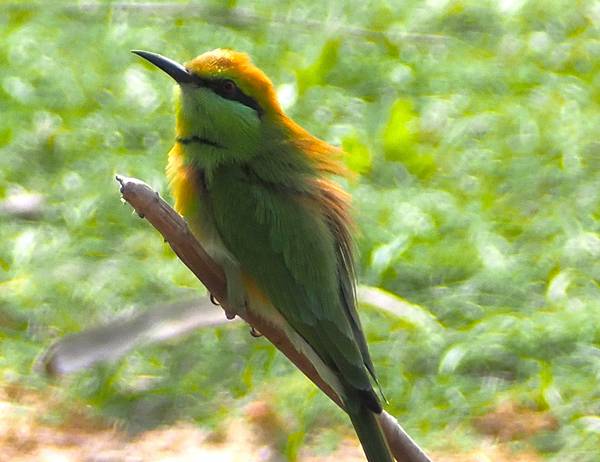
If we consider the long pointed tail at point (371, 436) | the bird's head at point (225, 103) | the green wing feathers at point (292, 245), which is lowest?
the long pointed tail at point (371, 436)

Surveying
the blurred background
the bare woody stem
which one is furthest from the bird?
the blurred background

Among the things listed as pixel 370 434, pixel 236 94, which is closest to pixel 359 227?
pixel 236 94

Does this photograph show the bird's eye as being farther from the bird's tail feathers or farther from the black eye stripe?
the bird's tail feathers

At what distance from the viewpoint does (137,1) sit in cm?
636

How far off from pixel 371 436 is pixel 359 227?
1.56m

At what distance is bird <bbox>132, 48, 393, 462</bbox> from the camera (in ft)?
10.6

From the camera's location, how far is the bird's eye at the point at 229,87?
3.45 metres

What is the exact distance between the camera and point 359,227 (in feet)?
14.2

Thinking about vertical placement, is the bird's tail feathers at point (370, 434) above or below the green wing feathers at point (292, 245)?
below

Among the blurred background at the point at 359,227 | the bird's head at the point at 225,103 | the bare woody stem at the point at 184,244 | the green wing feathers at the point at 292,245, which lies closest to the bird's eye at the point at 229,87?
the bird's head at the point at 225,103

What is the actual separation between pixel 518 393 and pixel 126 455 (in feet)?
3.50

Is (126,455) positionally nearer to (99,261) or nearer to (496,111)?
(99,261)

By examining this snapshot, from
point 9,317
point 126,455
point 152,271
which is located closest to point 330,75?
point 152,271

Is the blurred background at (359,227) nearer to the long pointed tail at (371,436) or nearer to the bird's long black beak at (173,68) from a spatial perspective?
the bird's long black beak at (173,68)
